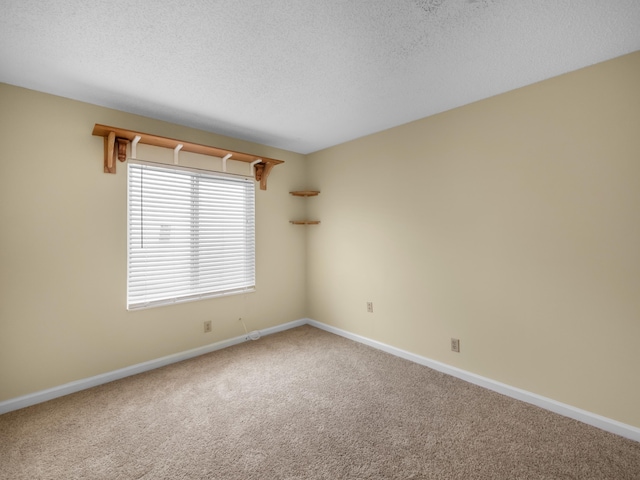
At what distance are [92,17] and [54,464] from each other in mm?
2592

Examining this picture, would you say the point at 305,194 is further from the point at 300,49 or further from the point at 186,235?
the point at 300,49

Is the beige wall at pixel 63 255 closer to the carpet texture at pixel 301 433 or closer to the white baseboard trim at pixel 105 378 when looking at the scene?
the white baseboard trim at pixel 105 378

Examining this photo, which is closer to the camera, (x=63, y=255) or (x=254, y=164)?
(x=63, y=255)

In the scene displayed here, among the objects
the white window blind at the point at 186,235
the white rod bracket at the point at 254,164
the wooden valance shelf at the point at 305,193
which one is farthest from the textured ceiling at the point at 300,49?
the wooden valance shelf at the point at 305,193

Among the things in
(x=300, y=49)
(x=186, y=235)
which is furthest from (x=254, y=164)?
(x=300, y=49)

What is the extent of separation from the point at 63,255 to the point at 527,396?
13.3 feet

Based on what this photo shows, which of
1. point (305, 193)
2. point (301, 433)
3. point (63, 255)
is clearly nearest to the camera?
point (301, 433)

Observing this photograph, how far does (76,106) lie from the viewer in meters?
2.51

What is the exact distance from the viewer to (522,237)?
234 centimetres

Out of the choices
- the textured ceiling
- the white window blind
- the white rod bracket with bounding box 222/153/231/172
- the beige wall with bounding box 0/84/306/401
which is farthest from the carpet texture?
the textured ceiling

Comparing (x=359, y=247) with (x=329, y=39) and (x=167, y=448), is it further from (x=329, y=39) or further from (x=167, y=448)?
(x=167, y=448)

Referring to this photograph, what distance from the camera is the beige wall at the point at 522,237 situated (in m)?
1.94

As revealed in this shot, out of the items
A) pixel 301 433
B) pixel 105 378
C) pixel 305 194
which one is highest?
pixel 305 194

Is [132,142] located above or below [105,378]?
above
